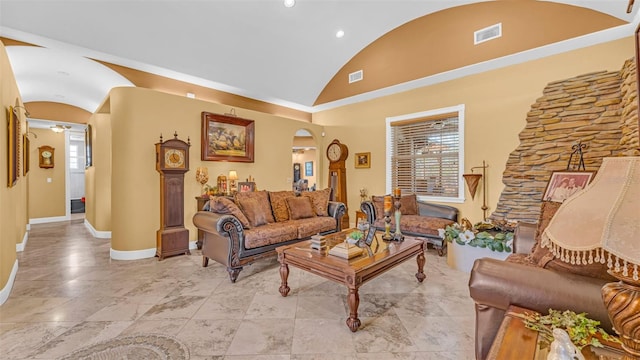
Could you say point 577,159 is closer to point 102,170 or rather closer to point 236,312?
point 236,312

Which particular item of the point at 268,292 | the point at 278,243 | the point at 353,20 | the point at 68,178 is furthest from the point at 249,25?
the point at 68,178

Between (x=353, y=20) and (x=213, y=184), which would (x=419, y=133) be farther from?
(x=213, y=184)

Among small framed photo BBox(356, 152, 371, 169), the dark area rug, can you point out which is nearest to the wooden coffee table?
the dark area rug

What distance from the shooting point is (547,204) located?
2223 millimetres

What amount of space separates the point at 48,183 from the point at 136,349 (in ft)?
26.7

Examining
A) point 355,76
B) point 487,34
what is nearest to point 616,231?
point 487,34

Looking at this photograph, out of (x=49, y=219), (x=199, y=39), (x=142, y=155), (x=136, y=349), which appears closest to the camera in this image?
(x=136, y=349)

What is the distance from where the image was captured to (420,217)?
461 centimetres

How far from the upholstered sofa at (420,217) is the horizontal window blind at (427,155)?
387 millimetres

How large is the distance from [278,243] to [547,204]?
9.48 feet

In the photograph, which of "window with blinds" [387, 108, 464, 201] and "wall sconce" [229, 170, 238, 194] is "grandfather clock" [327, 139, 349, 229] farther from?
"wall sconce" [229, 170, 238, 194]

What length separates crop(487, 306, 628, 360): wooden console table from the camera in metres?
1.00

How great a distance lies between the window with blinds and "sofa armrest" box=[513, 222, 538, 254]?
2164 millimetres

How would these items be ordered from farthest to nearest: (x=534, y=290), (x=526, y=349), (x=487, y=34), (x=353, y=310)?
(x=487, y=34)
(x=353, y=310)
(x=534, y=290)
(x=526, y=349)
